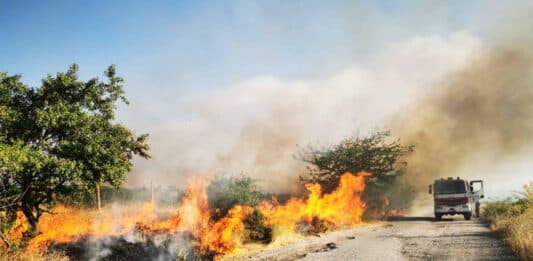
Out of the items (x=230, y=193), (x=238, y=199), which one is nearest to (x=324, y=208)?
(x=238, y=199)

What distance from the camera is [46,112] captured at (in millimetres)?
12711

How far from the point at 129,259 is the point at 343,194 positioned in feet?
55.7

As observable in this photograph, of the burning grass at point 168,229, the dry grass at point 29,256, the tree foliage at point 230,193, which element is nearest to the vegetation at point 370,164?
the burning grass at point 168,229

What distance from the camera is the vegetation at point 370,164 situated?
3052 centimetres

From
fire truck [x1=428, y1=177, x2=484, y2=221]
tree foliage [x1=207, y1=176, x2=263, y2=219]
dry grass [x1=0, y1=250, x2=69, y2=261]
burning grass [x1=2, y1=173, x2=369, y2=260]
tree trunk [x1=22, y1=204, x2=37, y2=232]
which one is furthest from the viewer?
fire truck [x1=428, y1=177, x2=484, y2=221]

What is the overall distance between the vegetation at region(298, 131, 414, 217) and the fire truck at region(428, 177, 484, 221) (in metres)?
4.06

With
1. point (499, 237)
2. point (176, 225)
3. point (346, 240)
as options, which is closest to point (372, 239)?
point (346, 240)

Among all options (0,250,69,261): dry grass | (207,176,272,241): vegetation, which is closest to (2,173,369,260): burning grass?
(207,176,272,241): vegetation

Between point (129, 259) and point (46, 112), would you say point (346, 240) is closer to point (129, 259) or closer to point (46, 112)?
point (129, 259)

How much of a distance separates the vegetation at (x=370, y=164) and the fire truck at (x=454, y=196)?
4.06 metres

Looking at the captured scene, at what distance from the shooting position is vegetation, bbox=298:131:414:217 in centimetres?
3052

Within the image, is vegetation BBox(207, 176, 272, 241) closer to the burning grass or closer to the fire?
the burning grass

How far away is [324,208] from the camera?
24188 millimetres

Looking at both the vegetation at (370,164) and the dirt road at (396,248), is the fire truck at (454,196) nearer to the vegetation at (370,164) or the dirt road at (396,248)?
the vegetation at (370,164)
